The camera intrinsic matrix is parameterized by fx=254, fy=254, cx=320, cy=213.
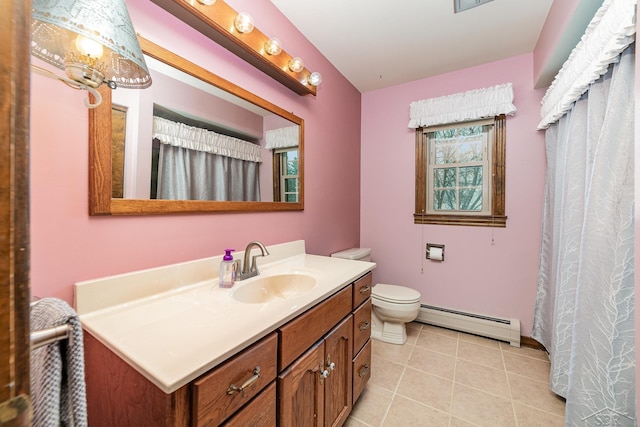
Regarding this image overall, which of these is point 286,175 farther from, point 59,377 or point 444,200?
point 444,200

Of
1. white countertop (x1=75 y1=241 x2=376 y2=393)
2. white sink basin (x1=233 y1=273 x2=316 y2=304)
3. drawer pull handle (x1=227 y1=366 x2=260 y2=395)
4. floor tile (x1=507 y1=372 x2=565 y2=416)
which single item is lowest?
floor tile (x1=507 y1=372 x2=565 y2=416)

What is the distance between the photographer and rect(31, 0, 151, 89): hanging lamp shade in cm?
58

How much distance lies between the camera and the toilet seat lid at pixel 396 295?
1.96 metres

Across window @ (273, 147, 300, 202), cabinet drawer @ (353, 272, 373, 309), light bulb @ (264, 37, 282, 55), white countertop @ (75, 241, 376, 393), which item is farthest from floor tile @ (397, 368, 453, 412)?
light bulb @ (264, 37, 282, 55)

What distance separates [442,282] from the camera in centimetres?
233

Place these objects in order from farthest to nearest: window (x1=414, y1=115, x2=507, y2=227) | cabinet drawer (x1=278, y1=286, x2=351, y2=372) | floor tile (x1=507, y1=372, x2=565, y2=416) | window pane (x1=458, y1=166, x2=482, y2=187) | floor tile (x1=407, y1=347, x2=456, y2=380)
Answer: window pane (x1=458, y1=166, x2=482, y2=187), window (x1=414, y1=115, x2=507, y2=227), floor tile (x1=407, y1=347, x2=456, y2=380), floor tile (x1=507, y1=372, x2=565, y2=416), cabinet drawer (x1=278, y1=286, x2=351, y2=372)

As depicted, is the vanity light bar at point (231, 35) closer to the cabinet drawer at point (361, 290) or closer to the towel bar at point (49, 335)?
the towel bar at point (49, 335)

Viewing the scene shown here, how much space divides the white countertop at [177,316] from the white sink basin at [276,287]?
0.05 meters

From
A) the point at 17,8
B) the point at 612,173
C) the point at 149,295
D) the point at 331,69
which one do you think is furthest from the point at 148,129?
the point at 612,173

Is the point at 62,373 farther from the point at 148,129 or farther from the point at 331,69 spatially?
the point at 331,69

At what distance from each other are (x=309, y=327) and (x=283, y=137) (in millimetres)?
1163

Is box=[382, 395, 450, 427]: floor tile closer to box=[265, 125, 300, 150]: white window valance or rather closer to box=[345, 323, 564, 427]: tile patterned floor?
box=[345, 323, 564, 427]: tile patterned floor

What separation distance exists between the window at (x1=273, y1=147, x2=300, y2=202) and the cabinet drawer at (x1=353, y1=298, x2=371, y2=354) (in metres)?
0.81

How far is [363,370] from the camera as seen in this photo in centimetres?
142
